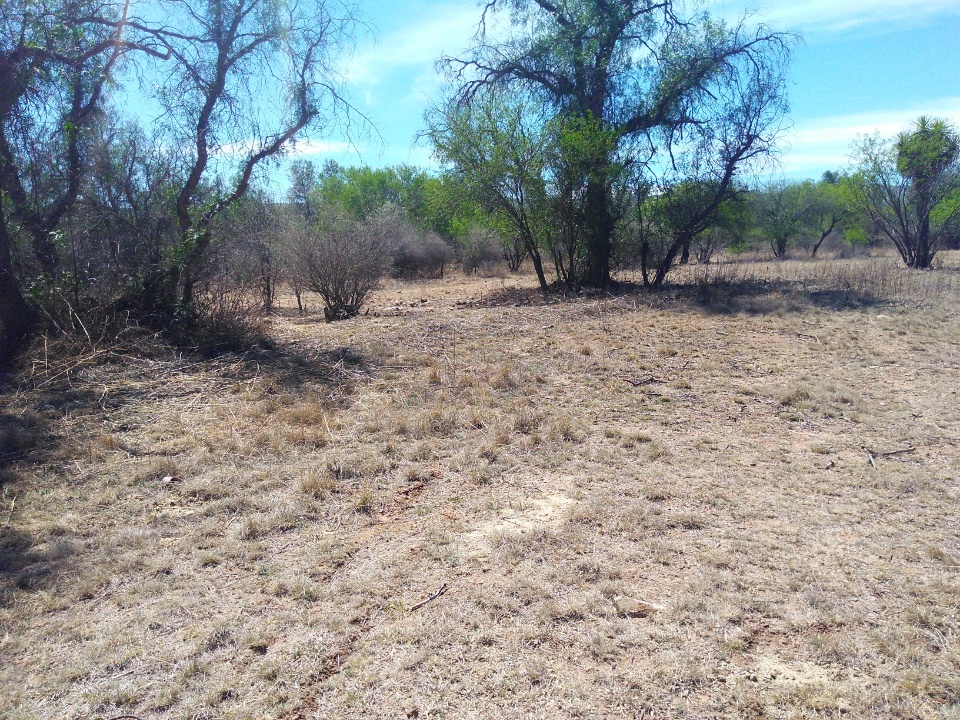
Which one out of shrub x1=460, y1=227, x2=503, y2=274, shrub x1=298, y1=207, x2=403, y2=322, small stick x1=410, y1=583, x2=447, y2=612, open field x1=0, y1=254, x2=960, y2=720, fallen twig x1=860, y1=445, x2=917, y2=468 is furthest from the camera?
shrub x1=460, y1=227, x2=503, y2=274

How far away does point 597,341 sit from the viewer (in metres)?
9.33

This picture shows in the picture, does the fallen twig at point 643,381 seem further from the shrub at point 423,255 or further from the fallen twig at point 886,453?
the shrub at point 423,255

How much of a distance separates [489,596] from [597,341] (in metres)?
6.39

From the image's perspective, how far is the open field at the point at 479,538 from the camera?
2.71m

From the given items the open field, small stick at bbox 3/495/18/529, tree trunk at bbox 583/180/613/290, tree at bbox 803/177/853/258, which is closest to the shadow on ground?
tree trunk at bbox 583/180/613/290

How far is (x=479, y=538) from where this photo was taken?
157 inches

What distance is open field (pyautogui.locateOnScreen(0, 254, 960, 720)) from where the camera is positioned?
2715 millimetres

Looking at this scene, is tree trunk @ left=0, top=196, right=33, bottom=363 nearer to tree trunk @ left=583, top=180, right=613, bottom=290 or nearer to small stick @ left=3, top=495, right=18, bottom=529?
small stick @ left=3, top=495, right=18, bottom=529

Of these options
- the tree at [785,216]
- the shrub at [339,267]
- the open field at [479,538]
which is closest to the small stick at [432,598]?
the open field at [479,538]

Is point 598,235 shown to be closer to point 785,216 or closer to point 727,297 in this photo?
point 727,297

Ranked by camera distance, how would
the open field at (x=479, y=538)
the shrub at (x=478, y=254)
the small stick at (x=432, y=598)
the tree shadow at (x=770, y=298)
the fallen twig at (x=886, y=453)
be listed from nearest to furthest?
the open field at (x=479, y=538) → the small stick at (x=432, y=598) → the fallen twig at (x=886, y=453) → the tree shadow at (x=770, y=298) → the shrub at (x=478, y=254)

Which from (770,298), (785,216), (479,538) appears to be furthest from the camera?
(785,216)

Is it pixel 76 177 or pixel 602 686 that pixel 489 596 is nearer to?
pixel 602 686

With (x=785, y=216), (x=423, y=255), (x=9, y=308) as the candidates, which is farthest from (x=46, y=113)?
(x=785, y=216)
